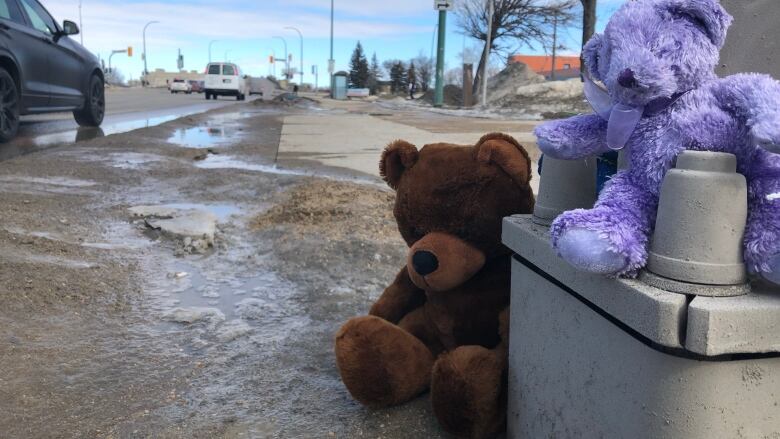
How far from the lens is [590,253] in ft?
4.12

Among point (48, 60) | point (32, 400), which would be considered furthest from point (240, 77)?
point (32, 400)

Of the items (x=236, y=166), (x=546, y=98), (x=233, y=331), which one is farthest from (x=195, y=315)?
(x=546, y=98)

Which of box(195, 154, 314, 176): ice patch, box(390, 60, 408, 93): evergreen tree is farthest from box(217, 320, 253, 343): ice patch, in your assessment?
box(390, 60, 408, 93): evergreen tree

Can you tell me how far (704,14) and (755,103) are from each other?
0.30m

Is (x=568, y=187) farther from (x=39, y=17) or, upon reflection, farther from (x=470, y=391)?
(x=39, y=17)

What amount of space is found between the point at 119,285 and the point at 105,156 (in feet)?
16.4

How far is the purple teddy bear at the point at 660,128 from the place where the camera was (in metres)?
1.24

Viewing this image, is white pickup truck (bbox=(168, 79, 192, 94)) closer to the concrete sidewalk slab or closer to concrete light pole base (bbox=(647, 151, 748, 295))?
the concrete sidewalk slab

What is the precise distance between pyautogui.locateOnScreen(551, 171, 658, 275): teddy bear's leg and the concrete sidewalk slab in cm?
461

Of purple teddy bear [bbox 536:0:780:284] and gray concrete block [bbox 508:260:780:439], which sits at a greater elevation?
purple teddy bear [bbox 536:0:780:284]

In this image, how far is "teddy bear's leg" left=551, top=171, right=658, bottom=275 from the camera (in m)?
1.24

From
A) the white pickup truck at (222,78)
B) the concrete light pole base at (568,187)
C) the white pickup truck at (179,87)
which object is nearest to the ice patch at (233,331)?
the concrete light pole base at (568,187)

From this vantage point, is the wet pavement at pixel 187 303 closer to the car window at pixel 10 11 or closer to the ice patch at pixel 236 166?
the ice patch at pixel 236 166

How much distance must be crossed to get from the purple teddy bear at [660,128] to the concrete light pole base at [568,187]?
121mm
